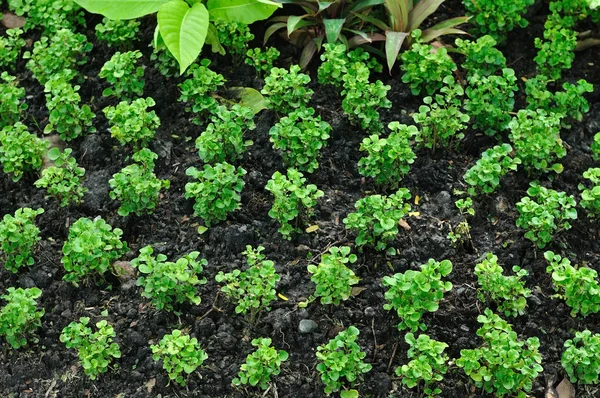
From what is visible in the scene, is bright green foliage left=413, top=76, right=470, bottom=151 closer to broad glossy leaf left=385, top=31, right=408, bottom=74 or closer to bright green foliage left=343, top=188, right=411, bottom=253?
broad glossy leaf left=385, top=31, right=408, bottom=74

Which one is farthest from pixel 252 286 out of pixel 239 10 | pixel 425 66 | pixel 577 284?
pixel 239 10

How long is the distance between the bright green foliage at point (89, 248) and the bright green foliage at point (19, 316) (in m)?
0.19

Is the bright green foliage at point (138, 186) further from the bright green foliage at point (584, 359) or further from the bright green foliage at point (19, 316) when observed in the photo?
the bright green foliage at point (584, 359)

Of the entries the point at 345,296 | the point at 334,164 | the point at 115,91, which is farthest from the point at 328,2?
the point at 345,296

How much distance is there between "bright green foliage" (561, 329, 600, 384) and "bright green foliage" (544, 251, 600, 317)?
160mm

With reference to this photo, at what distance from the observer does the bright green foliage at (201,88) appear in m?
4.75

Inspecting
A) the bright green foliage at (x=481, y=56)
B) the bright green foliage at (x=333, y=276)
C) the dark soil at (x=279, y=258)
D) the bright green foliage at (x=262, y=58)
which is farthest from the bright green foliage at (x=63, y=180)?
the bright green foliage at (x=481, y=56)

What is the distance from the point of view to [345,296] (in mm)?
3963

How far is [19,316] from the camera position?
3.93 metres

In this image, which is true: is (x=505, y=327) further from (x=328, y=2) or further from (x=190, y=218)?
(x=328, y=2)

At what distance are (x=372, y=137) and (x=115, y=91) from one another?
1.51 meters

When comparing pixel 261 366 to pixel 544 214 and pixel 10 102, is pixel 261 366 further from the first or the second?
pixel 10 102

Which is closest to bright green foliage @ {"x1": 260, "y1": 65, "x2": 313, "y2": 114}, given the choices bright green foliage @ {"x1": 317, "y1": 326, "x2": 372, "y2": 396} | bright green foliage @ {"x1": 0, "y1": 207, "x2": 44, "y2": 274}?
bright green foliage @ {"x1": 0, "y1": 207, "x2": 44, "y2": 274}

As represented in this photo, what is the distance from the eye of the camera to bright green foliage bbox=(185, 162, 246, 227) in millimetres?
4238
